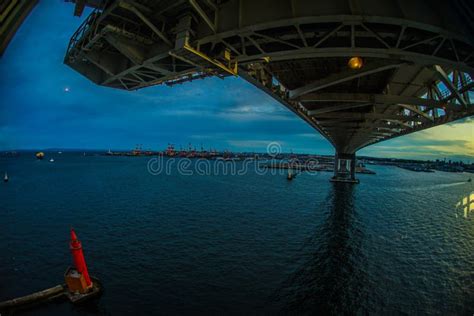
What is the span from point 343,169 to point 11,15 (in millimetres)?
80389

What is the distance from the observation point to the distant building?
461 cm

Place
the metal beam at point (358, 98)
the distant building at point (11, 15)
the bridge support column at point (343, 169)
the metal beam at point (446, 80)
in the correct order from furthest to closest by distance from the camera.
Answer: the bridge support column at point (343, 169) < the metal beam at point (358, 98) < the metal beam at point (446, 80) < the distant building at point (11, 15)

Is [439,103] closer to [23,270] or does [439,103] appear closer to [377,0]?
[377,0]

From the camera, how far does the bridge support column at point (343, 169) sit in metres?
68.0

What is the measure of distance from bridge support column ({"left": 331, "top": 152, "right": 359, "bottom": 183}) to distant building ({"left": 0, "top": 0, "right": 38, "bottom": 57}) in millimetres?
71304

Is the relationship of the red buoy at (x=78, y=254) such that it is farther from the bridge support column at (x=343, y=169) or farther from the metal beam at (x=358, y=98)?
the bridge support column at (x=343, y=169)

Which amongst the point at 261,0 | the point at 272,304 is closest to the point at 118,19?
the point at 261,0

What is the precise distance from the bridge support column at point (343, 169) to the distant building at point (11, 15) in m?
71.3

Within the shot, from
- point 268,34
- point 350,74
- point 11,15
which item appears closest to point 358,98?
point 350,74

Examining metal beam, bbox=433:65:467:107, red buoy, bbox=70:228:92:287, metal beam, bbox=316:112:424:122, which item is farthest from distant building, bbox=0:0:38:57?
metal beam, bbox=316:112:424:122

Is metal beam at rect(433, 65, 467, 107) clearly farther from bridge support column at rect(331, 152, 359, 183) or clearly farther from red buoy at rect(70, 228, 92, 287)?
bridge support column at rect(331, 152, 359, 183)

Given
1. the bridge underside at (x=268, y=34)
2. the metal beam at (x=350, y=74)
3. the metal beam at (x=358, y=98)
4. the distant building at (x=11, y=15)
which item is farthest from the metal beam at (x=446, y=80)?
the distant building at (x=11, y=15)

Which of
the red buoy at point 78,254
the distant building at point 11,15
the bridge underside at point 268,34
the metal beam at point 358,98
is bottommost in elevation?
the red buoy at point 78,254

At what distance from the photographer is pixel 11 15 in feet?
15.5
